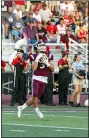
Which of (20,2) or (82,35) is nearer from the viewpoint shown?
(82,35)

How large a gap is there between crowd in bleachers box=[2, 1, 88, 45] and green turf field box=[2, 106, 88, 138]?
554cm

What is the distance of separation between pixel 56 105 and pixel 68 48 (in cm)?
428

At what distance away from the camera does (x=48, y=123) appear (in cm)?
1573

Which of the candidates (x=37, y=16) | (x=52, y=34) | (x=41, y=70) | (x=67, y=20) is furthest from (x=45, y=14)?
(x=41, y=70)

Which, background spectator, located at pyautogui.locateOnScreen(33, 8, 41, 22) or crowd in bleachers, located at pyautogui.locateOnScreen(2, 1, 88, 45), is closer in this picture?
crowd in bleachers, located at pyautogui.locateOnScreen(2, 1, 88, 45)

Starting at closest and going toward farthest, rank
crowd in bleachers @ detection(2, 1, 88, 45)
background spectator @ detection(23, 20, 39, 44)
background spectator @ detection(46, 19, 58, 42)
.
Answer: background spectator @ detection(23, 20, 39, 44) → crowd in bleachers @ detection(2, 1, 88, 45) → background spectator @ detection(46, 19, 58, 42)

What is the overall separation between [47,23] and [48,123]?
1178 cm

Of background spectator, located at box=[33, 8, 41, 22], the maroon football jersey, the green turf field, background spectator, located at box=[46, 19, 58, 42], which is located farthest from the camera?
background spectator, located at box=[33, 8, 41, 22]

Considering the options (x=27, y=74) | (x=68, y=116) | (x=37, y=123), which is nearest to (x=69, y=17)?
(x=27, y=74)

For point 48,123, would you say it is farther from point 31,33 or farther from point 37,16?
point 37,16

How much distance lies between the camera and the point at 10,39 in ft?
85.8

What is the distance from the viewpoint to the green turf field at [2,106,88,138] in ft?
44.6

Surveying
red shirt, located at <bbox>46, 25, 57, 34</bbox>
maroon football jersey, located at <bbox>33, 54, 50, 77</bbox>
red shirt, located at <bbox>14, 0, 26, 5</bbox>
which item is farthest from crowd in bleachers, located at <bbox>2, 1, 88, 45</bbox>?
maroon football jersey, located at <bbox>33, 54, 50, 77</bbox>

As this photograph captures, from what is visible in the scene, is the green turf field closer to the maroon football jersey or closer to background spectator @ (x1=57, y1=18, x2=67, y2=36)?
the maroon football jersey
